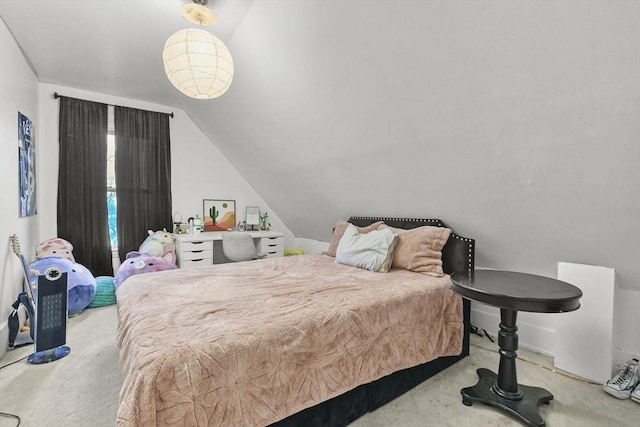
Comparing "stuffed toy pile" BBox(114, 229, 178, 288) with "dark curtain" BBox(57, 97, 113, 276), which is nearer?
"stuffed toy pile" BBox(114, 229, 178, 288)

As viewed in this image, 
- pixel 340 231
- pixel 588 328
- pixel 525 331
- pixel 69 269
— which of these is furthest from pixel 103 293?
pixel 588 328

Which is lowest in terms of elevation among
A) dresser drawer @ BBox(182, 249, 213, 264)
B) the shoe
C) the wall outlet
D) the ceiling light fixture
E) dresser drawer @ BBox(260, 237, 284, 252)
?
the shoe

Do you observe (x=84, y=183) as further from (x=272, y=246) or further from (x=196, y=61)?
(x=196, y=61)

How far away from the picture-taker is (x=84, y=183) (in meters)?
3.50

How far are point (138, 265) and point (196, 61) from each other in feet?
7.96

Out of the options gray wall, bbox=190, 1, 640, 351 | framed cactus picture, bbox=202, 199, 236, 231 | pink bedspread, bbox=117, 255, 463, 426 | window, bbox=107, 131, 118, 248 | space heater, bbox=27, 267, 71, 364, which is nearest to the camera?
pink bedspread, bbox=117, 255, 463, 426

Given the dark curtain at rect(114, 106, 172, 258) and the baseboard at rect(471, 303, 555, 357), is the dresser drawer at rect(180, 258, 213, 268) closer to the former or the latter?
the dark curtain at rect(114, 106, 172, 258)

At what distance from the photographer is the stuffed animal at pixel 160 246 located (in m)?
3.45

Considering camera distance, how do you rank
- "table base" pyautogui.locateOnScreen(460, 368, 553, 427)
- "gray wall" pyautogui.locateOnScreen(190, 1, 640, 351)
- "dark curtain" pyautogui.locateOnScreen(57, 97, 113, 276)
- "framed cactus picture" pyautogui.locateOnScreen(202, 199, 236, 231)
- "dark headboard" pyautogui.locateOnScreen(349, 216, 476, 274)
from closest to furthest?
1. "gray wall" pyautogui.locateOnScreen(190, 1, 640, 351)
2. "table base" pyautogui.locateOnScreen(460, 368, 553, 427)
3. "dark headboard" pyautogui.locateOnScreen(349, 216, 476, 274)
4. "dark curtain" pyautogui.locateOnScreen(57, 97, 113, 276)
5. "framed cactus picture" pyautogui.locateOnScreen(202, 199, 236, 231)

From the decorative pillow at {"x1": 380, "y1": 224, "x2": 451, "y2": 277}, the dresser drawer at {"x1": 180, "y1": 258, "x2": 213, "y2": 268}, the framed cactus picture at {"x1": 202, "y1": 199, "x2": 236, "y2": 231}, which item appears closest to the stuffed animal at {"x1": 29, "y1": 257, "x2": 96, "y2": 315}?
the dresser drawer at {"x1": 180, "y1": 258, "x2": 213, "y2": 268}

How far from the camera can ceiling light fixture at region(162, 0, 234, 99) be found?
1.63m

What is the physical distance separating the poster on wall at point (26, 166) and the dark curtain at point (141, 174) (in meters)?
0.81

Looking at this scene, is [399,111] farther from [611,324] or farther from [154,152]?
[154,152]

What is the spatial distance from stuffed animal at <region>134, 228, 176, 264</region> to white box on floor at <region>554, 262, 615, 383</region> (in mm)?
3729
